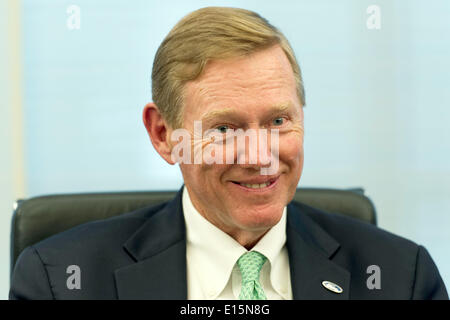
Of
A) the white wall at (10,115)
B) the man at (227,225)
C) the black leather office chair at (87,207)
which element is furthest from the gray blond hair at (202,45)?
the white wall at (10,115)

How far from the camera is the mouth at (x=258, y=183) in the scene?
55.5 inches

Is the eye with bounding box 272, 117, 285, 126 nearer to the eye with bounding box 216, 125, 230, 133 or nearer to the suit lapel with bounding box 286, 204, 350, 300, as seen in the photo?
the eye with bounding box 216, 125, 230, 133

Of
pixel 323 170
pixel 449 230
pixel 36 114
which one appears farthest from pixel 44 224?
pixel 449 230

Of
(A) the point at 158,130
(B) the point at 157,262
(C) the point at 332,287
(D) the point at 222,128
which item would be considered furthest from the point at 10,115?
(C) the point at 332,287

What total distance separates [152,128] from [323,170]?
1462 mm

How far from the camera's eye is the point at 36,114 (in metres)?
2.82

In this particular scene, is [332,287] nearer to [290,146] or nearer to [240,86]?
[290,146]

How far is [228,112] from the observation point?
1368 millimetres

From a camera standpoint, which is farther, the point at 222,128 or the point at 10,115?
the point at 10,115

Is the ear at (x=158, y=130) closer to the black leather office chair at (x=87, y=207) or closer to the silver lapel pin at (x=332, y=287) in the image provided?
the black leather office chair at (x=87, y=207)

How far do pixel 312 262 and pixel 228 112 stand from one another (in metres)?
0.44

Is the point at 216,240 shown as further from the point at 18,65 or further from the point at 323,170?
the point at 18,65

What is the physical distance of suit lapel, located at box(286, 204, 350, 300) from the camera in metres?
1.49

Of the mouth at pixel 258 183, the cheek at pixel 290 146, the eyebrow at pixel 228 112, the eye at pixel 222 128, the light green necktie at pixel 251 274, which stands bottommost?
the light green necktie at pixel 251 274
